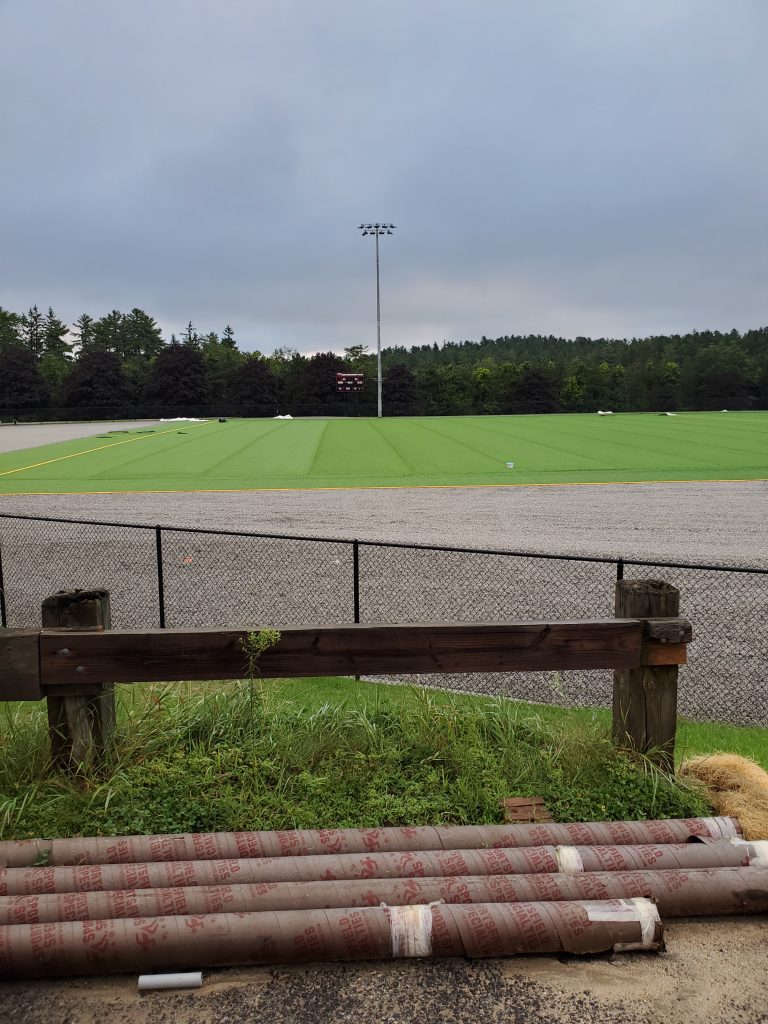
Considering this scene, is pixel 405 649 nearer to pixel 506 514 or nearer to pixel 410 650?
pixel 410 650

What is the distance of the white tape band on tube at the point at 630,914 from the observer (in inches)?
117

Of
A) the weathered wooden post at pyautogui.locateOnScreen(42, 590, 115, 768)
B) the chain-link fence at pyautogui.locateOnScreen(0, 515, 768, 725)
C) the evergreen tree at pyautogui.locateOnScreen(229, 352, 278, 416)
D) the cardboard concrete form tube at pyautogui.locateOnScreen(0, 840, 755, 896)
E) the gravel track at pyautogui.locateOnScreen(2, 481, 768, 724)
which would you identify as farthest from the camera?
the evergreen tree at pyautogui.locateOnScreen(229, 352, 278, 416)

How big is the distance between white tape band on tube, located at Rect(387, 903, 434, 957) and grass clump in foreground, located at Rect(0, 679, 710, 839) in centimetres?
101

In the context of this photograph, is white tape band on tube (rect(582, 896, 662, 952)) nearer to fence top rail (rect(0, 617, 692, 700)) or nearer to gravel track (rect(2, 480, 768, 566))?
fence top rail (rect(0, 617, 692, 700))

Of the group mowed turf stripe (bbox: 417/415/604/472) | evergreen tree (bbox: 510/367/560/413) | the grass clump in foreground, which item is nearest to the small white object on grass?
the grass clump in foreground

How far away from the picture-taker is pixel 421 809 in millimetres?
4086

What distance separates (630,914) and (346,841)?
1243 mm

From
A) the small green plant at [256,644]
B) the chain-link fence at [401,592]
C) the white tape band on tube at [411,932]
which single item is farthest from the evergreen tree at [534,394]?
the white tape band on tube at [411,932]

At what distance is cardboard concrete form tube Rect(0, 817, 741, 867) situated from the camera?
349cm

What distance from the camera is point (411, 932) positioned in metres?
2.94

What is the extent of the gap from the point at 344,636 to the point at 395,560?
9917mm

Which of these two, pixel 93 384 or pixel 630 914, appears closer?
pixel 630 914

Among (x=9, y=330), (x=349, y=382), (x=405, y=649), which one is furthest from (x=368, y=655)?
(x=9, y=330)

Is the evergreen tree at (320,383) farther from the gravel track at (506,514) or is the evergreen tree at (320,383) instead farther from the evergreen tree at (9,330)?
the gravel track at (506,514)
